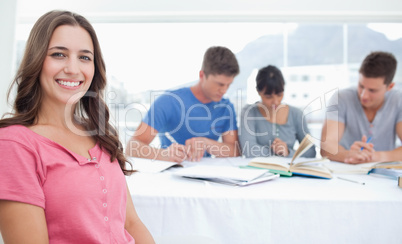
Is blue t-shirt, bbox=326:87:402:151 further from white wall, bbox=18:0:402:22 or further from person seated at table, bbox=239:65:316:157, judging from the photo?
white wall, bbox=18:0:402:22

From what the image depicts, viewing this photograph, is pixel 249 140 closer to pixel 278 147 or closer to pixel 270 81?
pixel 278 147

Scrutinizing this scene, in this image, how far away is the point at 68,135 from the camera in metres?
0.78

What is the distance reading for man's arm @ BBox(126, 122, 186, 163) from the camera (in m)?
1.52

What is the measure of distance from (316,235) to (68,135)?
0.78 metres

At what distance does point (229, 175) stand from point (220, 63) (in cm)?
→ 93

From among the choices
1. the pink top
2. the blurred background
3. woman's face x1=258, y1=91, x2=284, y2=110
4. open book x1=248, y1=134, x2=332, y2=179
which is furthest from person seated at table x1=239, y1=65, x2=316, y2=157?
the pink top

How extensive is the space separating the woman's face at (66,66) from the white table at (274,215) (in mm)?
439

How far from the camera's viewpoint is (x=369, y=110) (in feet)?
6.64

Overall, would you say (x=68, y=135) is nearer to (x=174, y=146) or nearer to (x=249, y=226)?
(x=249, y=226)

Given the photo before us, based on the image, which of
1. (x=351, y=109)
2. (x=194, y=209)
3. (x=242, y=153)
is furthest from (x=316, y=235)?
(x=351, y=109)

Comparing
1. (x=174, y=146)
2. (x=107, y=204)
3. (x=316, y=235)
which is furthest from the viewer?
(x=174, y=146)

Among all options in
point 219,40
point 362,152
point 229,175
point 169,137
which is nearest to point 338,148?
point 362,152

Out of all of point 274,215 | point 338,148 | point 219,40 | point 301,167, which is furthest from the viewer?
point 219,40

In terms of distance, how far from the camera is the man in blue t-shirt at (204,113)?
195cm
